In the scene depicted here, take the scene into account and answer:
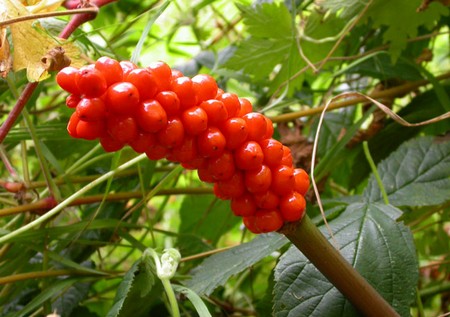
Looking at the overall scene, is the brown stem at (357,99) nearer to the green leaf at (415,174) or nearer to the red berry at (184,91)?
the green leaf at (415,174)

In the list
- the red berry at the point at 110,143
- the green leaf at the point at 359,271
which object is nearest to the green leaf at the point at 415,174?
the green leaf at the point at 359,271

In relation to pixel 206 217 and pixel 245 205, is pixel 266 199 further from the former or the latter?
pixel 206 217

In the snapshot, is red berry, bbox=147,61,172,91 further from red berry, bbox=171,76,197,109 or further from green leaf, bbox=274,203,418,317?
green leaf, bbox=274,203,418,317

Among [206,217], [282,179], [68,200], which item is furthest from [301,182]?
[206,217]

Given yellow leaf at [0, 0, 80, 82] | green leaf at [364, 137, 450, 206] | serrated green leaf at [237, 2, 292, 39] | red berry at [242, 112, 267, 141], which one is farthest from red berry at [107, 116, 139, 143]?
serrated green leaf at [237, 2, 292, 39]

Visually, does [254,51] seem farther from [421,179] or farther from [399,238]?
[399,238]
